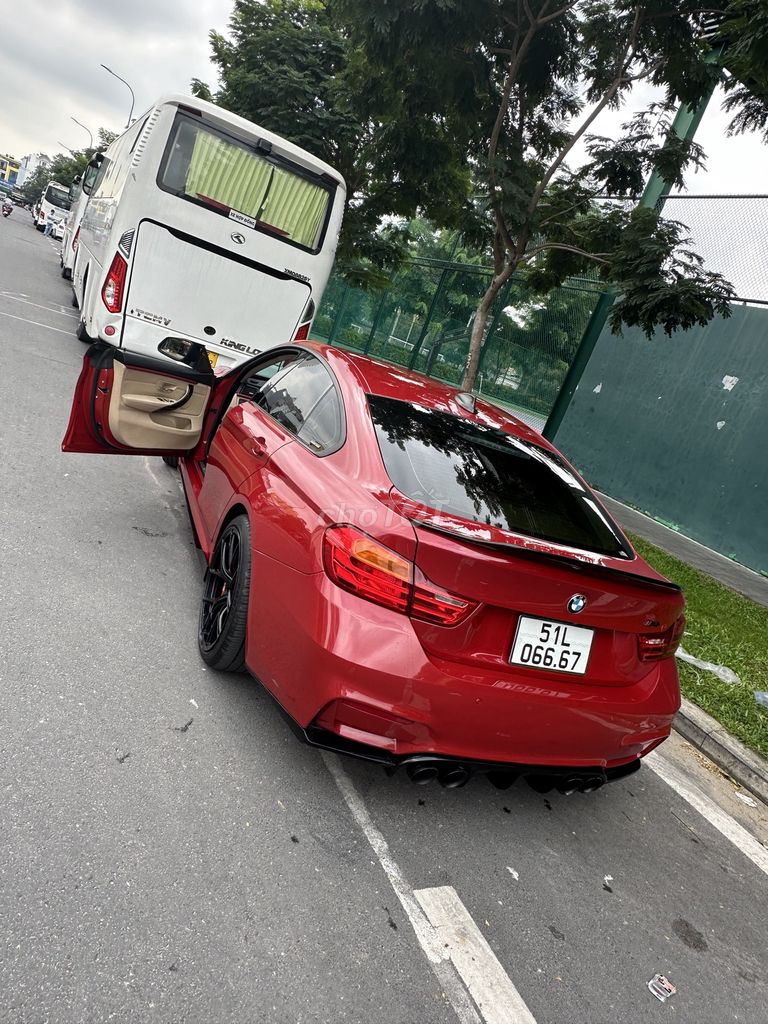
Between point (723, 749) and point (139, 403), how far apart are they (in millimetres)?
4037

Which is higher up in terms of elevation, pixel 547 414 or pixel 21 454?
pixel 547 414

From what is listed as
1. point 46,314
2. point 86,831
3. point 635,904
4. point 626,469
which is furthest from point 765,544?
point 46,314

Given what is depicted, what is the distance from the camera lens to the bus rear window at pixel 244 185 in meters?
7.37

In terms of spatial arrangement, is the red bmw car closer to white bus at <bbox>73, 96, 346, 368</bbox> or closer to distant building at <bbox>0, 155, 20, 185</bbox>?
white bus at <bbox>73, 96, 346, 368</bbox>

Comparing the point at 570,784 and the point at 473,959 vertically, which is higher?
the point at 570,784

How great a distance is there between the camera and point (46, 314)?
1180 centimetres

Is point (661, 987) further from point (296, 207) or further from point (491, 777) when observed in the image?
point (296, 207)

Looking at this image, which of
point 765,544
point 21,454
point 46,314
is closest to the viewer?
point 21,454

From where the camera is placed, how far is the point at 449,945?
7.25ft

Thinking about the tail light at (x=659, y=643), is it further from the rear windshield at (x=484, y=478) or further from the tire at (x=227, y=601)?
the tire at (x=227, y=601)

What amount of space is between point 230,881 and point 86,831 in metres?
0.47

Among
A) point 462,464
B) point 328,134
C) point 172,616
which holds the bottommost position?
point 172,616

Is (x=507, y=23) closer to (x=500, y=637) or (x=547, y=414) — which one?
(x=547, y=414)

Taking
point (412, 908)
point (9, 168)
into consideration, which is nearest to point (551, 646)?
point (412, 908)
